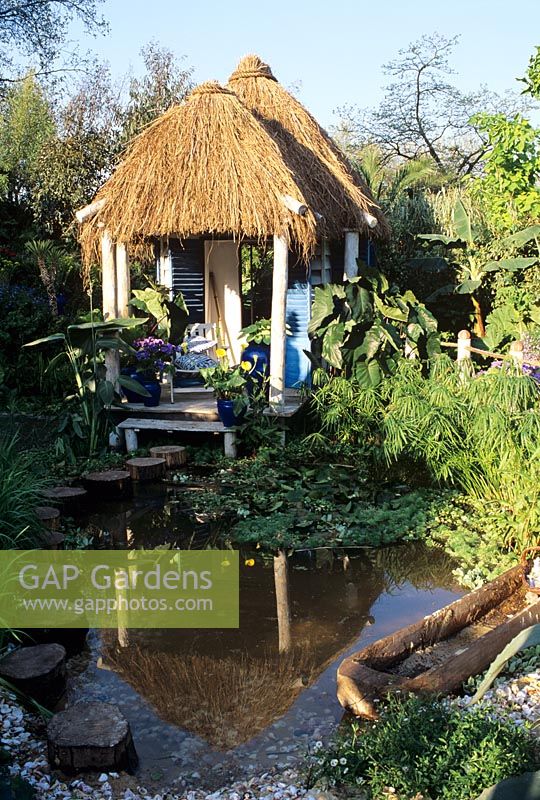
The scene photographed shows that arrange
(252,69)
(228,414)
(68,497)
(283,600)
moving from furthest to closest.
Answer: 1. (252,69)
2. (228,414)
3. (68,497)
4. (283,600)

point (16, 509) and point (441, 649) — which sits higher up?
point (16, 509)

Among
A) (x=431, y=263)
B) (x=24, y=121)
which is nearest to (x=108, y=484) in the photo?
(x=431, y=263)

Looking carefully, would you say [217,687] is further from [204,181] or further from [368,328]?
[204,181]

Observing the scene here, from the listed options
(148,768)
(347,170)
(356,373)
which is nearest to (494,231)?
(347,170)

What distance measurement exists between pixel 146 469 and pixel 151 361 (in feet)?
6.24

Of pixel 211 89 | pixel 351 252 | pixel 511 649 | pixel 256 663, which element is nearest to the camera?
pixel 511 649

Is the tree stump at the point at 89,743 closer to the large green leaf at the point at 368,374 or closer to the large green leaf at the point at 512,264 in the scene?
the large green leaf at the point at 368,374

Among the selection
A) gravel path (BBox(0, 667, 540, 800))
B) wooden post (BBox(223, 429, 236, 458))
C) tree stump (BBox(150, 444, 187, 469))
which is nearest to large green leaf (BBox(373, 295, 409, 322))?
wooden post (BBox(223, 429, 236, 458))

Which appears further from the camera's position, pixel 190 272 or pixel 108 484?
pixel 190 272

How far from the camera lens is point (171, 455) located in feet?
28.3

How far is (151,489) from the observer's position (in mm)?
8164

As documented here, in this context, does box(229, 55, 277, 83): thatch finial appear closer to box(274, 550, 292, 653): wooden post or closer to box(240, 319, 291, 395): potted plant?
box(240, 319, 291, 395): potted plant

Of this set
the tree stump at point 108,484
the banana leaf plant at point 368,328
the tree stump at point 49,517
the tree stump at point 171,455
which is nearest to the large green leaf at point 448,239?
the banana leaf plant at point 368,328

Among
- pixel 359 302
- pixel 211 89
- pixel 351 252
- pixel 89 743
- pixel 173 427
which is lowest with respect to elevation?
pixel 89 743
